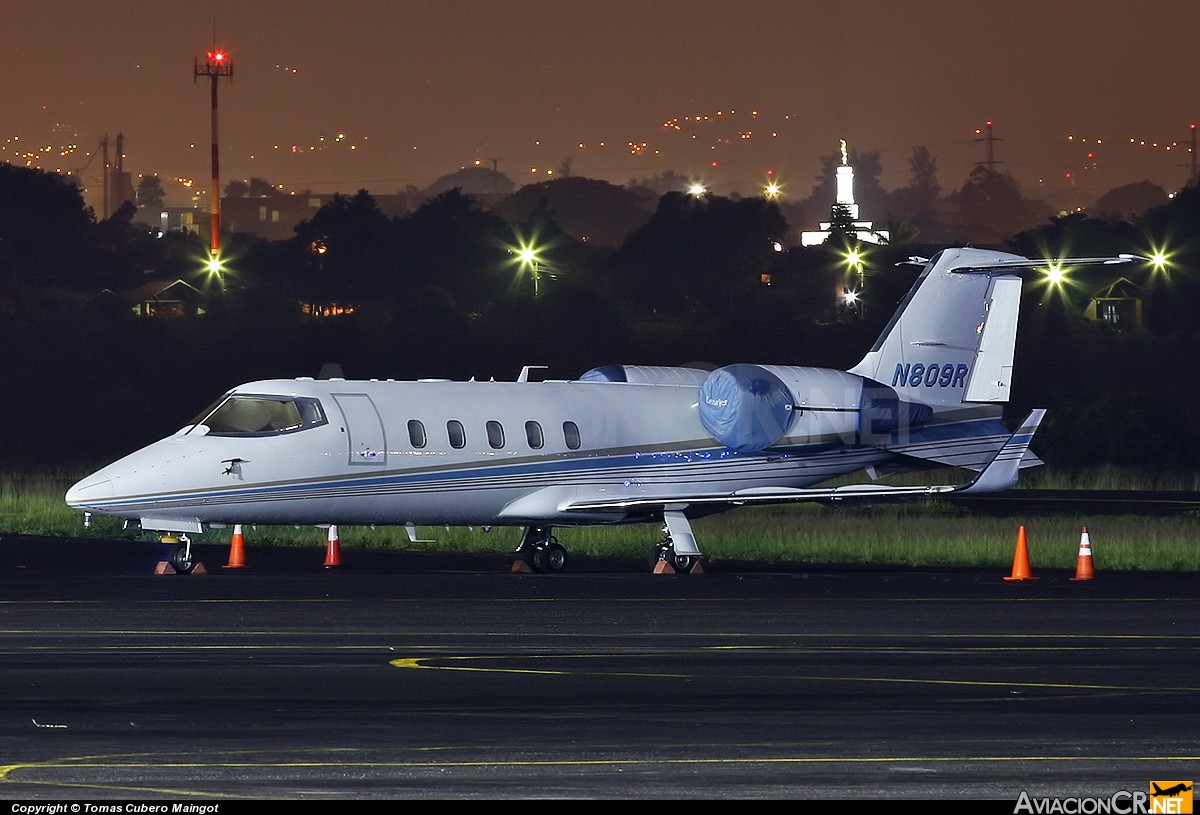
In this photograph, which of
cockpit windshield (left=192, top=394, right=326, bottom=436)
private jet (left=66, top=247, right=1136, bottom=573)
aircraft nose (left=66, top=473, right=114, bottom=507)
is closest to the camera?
aircraft nose (left=66, top=473, right=114, bottom=507)

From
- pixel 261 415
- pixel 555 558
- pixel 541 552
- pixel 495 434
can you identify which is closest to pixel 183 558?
pixel 261 415

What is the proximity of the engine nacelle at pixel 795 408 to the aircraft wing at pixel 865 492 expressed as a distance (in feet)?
3.99

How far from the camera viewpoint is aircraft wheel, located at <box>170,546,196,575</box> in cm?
2625

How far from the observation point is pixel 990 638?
18641 millimetres

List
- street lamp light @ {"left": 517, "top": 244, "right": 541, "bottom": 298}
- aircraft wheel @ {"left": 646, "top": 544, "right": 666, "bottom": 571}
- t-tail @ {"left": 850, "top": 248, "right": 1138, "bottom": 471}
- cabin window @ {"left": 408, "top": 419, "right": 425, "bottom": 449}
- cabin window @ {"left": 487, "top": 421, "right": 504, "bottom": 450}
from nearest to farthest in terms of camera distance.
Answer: cabin window @ {"left": 408, "top": 419, "right": 425, "bottom": 449} → aircraft wheel @ {"left": 646, "top": 544, "right": 666, "bottom": 571} → cabin window @ {"left": 487, "top": 421, "right": 504, "bottom": 450} → t-tail @ {"left": 850, "top": 248, "right": 1138, "bottom": 471} → street lamp light @ {"left": 517, "top": 244, "right": 541, "bottom": 298}

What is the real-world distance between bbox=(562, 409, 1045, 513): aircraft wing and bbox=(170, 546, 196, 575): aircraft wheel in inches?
201

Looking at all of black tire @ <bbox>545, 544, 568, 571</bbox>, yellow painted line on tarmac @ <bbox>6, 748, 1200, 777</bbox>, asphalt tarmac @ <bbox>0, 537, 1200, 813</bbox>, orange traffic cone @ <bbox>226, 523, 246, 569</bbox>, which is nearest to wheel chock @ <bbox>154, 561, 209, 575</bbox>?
asphalt tarmac @ <bbox>0, 537, 1200, 813</bbox>

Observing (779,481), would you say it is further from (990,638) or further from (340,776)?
(340,776)

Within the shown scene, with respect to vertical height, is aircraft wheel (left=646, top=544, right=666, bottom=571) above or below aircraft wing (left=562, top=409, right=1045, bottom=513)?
below

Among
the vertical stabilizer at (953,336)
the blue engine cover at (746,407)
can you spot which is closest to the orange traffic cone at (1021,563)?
the blue engine cover at (746,407)

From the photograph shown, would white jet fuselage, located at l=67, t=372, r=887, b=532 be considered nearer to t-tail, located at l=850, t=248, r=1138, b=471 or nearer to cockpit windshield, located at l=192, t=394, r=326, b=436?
→ cockpit windshield, located at l=192, t=394, r=326, b=436

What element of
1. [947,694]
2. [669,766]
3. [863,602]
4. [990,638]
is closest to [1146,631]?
[990,638]

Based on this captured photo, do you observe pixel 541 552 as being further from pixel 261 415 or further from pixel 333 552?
pixel 261 415

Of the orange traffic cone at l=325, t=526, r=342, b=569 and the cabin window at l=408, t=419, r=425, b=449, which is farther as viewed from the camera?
the orange traffic cone at l=325, t=526, r=342, b=569
